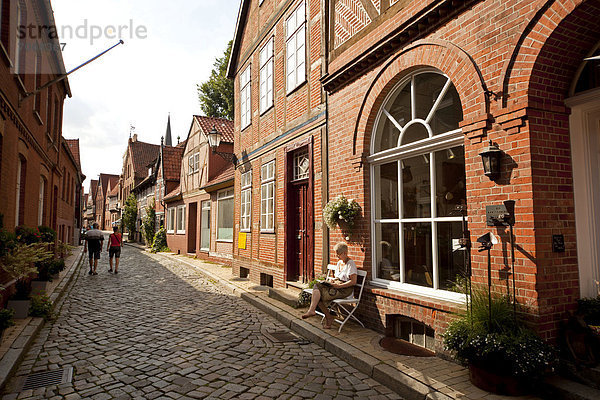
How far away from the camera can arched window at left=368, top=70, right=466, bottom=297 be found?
4566 mm

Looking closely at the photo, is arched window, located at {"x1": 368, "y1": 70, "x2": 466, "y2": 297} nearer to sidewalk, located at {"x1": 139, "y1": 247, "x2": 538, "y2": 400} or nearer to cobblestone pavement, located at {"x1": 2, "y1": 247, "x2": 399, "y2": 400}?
sidewalk, located at {"x1": 139, "y1": 247, "x2": 538, "y2": 400}

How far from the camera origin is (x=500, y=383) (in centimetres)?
328

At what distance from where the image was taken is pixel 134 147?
4088 cm

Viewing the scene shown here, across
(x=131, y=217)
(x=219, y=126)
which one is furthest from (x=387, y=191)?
(x=131, y=217)

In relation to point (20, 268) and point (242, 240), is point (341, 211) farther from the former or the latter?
point (242, 240)

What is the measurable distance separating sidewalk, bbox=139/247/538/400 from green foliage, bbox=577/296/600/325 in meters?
0.93

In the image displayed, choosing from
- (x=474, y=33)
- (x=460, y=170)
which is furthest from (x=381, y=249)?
(x=474, y=33)

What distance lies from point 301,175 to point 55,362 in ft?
18.6

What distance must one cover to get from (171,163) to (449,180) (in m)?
24.1

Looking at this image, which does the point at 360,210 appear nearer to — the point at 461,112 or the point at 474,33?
the point at 461,112

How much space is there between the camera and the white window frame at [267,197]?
31.6 ft

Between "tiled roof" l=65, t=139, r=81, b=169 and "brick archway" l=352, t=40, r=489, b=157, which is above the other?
"tiled roof" l=65, t=139, r=81, b=169

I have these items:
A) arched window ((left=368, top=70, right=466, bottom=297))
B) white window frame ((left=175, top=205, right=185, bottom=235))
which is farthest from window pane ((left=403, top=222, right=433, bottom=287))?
white window frame ((left=175, top=205, right=185, bottom=235))

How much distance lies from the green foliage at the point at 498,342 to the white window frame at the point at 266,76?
7.73 m
